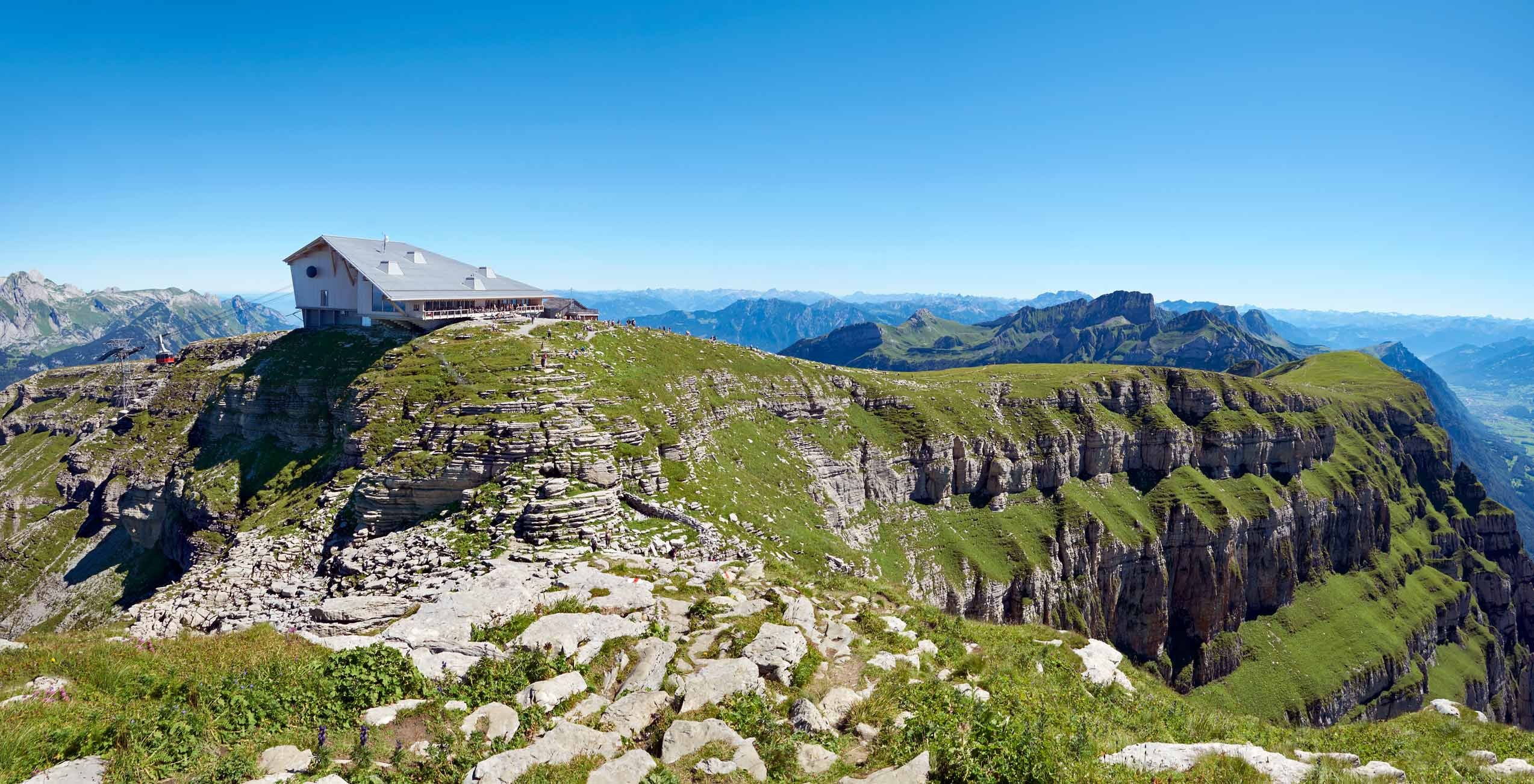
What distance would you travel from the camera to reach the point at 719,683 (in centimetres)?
1700

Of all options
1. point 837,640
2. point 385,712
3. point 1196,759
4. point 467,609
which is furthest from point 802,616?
point 385,712

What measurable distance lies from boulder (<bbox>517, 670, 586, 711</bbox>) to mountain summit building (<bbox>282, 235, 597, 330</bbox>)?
55187 mm

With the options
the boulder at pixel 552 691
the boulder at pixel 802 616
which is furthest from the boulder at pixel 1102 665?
the boulder at pixel 552 691

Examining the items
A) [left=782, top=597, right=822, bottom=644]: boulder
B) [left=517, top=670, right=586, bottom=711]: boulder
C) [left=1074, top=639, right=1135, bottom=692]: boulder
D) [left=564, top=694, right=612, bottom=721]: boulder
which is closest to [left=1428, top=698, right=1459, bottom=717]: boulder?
[left=1074, top=639, right=1135, bottom=692]: boulder

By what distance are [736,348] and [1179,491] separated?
94582mm

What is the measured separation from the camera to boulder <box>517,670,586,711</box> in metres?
15.8

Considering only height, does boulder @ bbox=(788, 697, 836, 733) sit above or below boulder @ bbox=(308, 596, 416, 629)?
above

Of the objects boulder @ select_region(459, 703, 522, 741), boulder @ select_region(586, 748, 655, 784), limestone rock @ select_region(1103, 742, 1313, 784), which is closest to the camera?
boulder @ select_region(586, 748, 655, 784)

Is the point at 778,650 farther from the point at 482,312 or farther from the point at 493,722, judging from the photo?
the point at 482,312

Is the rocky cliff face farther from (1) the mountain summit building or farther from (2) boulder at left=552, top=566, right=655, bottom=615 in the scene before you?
(2) boulder at left=552, top=566, right=655, bottom=615

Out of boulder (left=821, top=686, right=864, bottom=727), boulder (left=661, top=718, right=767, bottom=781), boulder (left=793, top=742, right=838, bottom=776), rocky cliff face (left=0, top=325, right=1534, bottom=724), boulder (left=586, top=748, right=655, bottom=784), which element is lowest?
rocky cliff face (left=0, top=325, right=1534, bottom=724)

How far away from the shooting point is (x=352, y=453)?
47.6 metres

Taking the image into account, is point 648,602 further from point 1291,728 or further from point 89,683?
point 1291,728

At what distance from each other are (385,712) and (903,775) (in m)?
11.9
